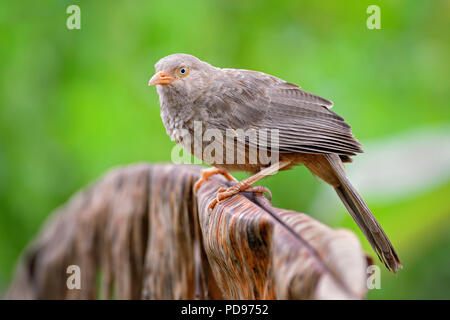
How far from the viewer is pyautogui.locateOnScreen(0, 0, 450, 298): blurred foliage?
486 centimetres

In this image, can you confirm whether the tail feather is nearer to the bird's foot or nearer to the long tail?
the long tail

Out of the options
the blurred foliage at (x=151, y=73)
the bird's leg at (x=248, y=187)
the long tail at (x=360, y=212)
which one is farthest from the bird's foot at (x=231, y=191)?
the blurred foliage at (x=151, y=73)

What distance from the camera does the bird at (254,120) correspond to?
3051mm

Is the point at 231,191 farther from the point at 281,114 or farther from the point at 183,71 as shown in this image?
the point at 183,71

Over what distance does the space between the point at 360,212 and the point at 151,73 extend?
108 inches

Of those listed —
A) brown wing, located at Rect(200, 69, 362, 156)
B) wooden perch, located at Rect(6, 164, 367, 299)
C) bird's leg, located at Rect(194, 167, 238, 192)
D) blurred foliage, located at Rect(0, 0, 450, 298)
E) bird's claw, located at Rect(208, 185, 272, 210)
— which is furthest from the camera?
blurred foliage, located at Rect(0, 0, 450, 298)

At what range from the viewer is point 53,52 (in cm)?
536

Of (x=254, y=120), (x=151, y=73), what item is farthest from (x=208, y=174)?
(x=151, y=73)

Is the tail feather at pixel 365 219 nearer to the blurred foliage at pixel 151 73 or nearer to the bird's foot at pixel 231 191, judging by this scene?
the bird's foot at pixel 231 191

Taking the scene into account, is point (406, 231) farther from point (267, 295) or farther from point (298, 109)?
point (267, 295)

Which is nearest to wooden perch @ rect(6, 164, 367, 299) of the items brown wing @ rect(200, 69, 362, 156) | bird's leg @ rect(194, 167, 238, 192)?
bird's leg @ rect(194, 167, 238, 192)

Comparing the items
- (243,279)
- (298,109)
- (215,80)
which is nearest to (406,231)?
(298,109)

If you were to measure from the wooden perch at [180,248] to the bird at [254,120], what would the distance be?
0.86 feet

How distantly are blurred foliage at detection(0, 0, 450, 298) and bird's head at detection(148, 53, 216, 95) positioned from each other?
60.0 inches
